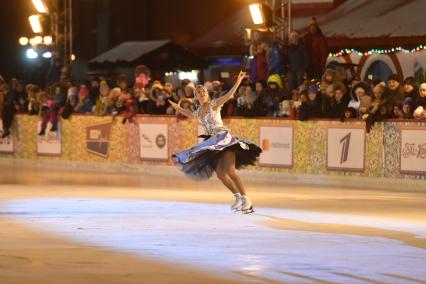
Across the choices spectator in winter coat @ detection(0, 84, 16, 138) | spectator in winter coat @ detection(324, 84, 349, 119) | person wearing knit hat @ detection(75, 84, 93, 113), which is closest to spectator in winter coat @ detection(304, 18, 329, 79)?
spectator in winter coat @ detection(324, 84, 349, 119)

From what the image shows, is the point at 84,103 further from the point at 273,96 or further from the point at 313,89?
the point at 313,89

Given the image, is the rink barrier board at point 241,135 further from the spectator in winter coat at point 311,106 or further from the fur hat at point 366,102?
the fur hat at point 366,102

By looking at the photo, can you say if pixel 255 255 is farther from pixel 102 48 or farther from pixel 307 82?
pixel 102 48

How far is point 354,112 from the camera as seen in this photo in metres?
22.6

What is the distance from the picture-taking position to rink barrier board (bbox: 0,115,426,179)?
2181 centimetres

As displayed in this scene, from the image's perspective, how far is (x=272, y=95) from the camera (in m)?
24.3

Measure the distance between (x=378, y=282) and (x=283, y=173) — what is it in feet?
42.9

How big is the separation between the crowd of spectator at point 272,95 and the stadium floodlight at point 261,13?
614mm

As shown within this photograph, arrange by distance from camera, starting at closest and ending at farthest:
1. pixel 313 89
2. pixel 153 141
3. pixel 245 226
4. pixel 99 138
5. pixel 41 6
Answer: pixel 245 226 < pixel 313 89 < pixel 153 141 < pixel 99 138 < pixel 41 6

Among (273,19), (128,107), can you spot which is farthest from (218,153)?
(273,19)

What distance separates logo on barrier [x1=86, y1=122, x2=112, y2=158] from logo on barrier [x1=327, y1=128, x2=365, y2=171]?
20.2 feet

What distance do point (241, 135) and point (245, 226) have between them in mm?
9734

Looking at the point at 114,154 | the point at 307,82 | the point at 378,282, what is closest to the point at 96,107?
the point at 114,154

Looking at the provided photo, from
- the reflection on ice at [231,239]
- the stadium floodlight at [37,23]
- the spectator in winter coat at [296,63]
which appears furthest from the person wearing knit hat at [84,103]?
the reflection on ice at [231,239]
